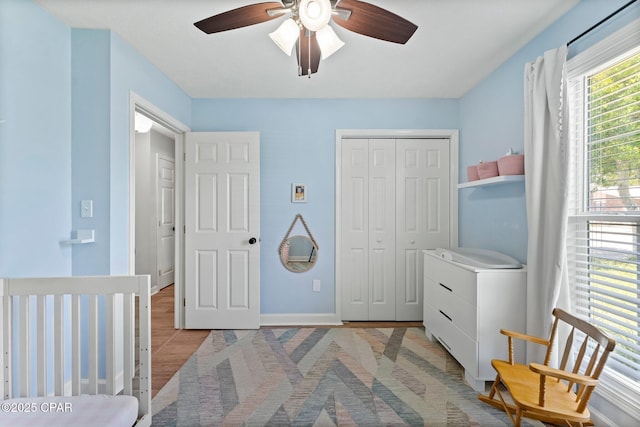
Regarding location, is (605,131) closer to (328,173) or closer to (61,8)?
(328,173)

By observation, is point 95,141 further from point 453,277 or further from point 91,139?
point 453,277

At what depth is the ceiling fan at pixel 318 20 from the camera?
1.29m

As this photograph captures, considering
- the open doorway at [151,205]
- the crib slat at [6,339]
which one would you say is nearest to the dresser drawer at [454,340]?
the crib slat at [6,339]

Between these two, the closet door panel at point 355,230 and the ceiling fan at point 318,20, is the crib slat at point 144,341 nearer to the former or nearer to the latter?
the ceiling fan at point 318,20

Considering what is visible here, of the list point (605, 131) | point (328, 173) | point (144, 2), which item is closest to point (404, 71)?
point (328, 173)

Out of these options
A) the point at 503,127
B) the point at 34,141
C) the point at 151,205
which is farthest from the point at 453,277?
the point at 151,205

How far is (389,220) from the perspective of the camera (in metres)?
3.26

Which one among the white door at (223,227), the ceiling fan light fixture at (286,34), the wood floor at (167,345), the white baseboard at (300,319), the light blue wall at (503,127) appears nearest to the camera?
the ceiling fan light fixture at (286,34)

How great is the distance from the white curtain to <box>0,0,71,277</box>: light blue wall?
3027mm

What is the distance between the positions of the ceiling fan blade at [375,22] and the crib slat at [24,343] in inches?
82.2

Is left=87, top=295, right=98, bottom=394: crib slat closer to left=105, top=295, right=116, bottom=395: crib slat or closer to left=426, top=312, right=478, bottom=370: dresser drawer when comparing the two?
left=105, top=295, right=116, bottom=395: crib slat

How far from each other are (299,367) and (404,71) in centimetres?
260

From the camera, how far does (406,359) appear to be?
8.04 ft

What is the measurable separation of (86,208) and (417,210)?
9.59ft
